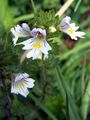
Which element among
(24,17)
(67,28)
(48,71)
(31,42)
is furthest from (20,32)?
(24,17)

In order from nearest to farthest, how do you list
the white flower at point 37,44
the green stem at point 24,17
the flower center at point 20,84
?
the white flower at point 37,44, the flower center at point 20,84, the green stem at point 24,17

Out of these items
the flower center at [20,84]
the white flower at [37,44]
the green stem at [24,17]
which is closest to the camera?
the white flower at [37,44]

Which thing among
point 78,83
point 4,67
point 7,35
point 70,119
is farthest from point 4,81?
point 78,83

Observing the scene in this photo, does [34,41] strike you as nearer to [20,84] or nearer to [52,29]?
[52,29]

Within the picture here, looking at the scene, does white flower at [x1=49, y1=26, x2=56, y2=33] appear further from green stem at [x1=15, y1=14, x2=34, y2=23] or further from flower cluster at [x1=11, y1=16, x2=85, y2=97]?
green stem at [x1=15, y1=14, x2=34, y2=23]

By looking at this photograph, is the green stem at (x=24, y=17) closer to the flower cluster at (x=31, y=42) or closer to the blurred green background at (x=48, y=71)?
the blurred green background at (x=48, y=71)

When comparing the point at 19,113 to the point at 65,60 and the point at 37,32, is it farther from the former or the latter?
the point at 65,60

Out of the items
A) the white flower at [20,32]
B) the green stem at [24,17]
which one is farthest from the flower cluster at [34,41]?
the green stem at [24,17]

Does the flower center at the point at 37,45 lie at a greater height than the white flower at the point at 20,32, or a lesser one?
lesser

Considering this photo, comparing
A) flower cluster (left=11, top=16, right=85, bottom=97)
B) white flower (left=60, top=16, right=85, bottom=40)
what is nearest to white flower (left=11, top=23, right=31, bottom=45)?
flower cluster (left=11, top=16, right=85, bottom=97)
